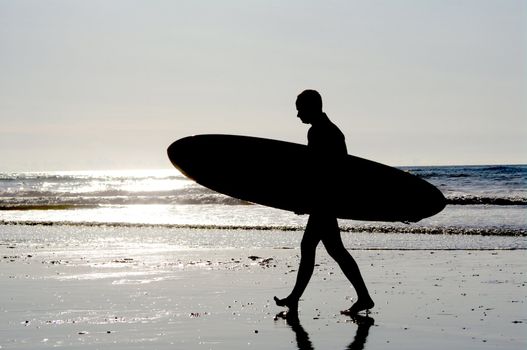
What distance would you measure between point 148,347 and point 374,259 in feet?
25.4

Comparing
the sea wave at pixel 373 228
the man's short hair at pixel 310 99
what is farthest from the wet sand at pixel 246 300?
the sea wave at pixel 373 228

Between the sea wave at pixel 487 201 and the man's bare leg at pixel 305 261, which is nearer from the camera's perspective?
the man's bare leg at pixel 305 261

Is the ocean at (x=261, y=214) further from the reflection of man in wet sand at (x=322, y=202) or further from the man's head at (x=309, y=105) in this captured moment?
the man's head at (x=309, y=105)

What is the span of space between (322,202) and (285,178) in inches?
57.2

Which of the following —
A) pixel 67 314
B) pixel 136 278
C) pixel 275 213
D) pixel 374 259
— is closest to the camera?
pixel 67 314

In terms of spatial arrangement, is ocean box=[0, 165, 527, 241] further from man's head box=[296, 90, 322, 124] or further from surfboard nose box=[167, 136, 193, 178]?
man's head box=[296, 90, 322, 124]

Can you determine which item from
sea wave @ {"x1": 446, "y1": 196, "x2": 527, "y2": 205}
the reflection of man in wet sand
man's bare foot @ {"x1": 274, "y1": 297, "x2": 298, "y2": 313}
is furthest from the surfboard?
sea wave @ {"x1": 446, "y1": 196, "x2": 527, "y2": 205}

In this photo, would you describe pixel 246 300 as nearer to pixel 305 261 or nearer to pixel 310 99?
pixel 305 261

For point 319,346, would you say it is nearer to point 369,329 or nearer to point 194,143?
point 369,329

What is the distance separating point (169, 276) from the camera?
35.5 ft

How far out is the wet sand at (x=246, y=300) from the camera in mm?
6539

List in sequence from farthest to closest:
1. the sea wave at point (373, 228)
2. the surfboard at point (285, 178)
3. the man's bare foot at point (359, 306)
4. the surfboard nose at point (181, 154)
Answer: the sea wave at point (373, 228) < the surfboard nose at point (181, 154) < the surfboard at point (285, 178) < the man's bare foot at point (359, 306)

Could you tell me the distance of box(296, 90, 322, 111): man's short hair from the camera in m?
7.86

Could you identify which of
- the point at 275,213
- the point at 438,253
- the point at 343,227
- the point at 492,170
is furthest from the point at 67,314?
the point at 492,170
